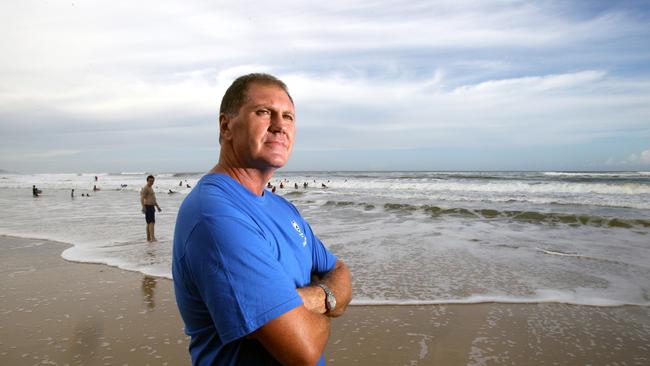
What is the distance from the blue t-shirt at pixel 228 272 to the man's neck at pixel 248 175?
11 cm

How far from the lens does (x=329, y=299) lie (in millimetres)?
1958

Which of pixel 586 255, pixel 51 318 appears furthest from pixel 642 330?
pixel 51 318

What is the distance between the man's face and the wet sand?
10.8 feet

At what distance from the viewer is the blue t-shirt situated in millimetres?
1421

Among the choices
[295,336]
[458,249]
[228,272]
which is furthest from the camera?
[458,249]

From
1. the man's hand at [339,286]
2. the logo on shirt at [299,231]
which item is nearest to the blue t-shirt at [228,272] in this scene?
the logo on shirt at [299,231]

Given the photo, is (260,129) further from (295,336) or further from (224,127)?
(295,336)

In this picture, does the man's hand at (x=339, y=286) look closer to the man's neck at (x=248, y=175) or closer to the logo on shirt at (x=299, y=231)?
the logo on shirt at (x=299, y=231)

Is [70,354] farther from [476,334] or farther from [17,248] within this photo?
[17,248]

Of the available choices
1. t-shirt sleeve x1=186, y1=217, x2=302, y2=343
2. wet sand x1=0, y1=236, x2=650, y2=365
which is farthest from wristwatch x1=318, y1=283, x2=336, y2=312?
wet sand x1=0, y1=236, x2=650, y2=365

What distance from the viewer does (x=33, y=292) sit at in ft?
23.4

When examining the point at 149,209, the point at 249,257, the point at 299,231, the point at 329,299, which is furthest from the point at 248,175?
the point at 149,209

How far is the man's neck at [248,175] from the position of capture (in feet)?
6.27

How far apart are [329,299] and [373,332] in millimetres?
3733
